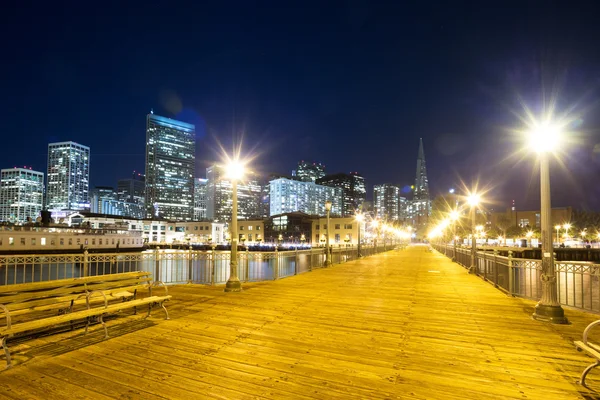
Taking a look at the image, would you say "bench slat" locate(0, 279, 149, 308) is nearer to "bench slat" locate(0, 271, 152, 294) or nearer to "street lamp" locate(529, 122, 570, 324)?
"bench slat" locate(0, 271, 152, 294)

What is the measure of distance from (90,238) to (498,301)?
94.0 m

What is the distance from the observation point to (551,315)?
7.71 metres

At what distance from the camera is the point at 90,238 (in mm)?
84625

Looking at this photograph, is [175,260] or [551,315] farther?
[175,260]

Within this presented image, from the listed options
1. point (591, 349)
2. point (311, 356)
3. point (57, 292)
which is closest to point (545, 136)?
point (591, 349)

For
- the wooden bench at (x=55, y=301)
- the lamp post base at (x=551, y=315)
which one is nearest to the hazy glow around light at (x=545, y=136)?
the lamp post base at (x=551, y=315)

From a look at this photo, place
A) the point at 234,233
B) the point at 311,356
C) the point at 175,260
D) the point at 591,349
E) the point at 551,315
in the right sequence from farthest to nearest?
1. the point at 175,260
2. the point at 234,233
3. the point at 551,315
4. the point at 311,356
5. the point at 591,349

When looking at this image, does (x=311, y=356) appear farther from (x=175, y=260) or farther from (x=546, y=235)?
(x=175, y=260)

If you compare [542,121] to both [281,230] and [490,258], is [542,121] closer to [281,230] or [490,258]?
[490,258]

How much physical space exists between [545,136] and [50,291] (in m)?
11.3

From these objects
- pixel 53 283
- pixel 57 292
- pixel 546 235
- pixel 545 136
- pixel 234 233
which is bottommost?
pixel 57 292

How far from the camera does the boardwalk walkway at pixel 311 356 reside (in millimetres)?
4234

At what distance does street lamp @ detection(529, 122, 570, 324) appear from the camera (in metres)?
7.75

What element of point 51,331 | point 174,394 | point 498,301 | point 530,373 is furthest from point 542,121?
point 51,331
